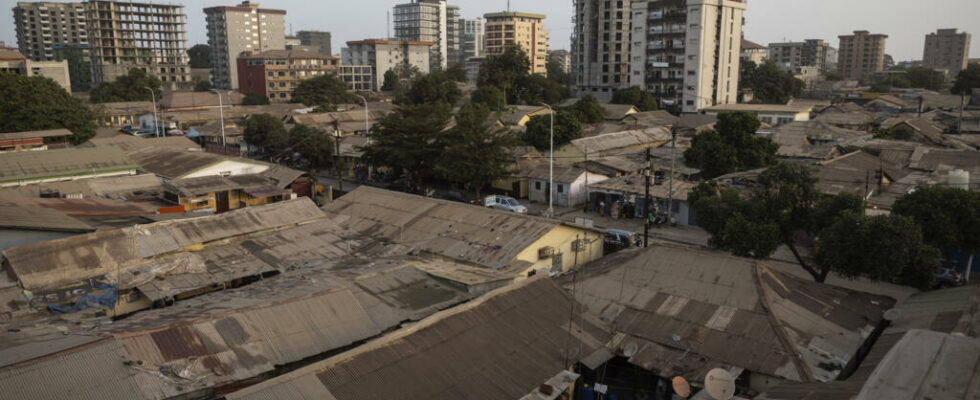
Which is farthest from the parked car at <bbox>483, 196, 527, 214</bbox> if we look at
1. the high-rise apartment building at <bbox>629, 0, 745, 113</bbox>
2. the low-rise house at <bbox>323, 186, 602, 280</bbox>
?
the high-rise apartment building at <bbox>629, 0, 745, 113</bbox>

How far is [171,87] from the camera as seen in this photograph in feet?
371

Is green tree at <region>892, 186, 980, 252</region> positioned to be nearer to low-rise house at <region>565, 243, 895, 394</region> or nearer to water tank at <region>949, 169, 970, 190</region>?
low-rise house at <region>565, 243, 895, 394</region>

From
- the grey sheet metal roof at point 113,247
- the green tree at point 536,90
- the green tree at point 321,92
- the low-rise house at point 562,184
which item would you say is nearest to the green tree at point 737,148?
the low-rise house at point 562,184

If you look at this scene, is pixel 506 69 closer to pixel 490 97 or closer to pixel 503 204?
pixel 490 97

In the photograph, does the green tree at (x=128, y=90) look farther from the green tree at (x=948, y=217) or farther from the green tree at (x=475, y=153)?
the green tree at (x=948, y=217)

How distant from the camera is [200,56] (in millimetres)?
151500

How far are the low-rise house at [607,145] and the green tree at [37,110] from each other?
3603cm

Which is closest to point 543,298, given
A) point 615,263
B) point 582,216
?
point 615,263

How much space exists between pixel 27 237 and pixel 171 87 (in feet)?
341

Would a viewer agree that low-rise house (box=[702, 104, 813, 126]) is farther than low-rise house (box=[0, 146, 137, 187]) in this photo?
Yes

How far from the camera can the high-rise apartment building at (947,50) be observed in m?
179

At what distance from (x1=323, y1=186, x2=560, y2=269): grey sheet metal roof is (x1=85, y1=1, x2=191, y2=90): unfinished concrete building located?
101006 mm

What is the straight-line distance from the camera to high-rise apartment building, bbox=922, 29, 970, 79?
17862 cm

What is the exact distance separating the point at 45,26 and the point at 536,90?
111472 millimetres
